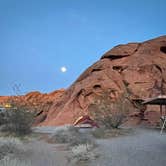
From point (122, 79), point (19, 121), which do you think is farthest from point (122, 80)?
point (19, 121)

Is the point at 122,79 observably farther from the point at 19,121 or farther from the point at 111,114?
the point at 19,121

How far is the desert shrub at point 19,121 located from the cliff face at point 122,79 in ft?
43.1

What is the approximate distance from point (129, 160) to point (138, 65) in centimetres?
2653

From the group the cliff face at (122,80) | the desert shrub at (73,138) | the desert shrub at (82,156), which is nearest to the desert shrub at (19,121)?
the desert shrub at (73,138)

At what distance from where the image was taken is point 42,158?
8781 millimetres

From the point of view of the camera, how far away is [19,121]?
16.5 meters

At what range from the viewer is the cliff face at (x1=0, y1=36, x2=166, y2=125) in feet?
99.3

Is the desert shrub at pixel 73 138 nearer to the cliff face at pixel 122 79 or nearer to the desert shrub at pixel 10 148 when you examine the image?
the desert shrub at pixel 10 148

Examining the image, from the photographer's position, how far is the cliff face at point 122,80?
30266mm

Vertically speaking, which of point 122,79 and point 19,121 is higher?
point 122,79

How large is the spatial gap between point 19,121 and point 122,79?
18.5m

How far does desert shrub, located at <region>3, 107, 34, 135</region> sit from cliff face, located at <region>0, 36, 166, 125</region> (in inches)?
487

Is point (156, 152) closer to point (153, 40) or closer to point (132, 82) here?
point (132, 82)

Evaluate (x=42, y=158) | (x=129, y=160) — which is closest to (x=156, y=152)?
(x=129, y=160)
